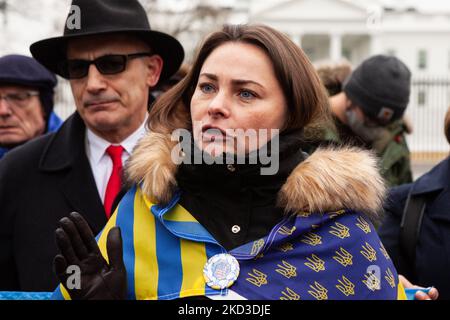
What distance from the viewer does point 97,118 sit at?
3402mm

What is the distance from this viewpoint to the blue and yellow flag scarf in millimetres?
2344

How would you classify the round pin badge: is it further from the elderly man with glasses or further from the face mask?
the face mask

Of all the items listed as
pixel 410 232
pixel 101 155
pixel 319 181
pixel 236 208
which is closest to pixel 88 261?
pixel 236 208

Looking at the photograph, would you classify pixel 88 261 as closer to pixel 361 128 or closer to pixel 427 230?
pixel 427 230

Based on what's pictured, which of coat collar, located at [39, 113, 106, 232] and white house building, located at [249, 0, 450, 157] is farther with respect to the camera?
white house building, located at [249, 0, 450, 157]

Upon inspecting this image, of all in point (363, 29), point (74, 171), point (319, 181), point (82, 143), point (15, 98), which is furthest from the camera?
point (363, 29)

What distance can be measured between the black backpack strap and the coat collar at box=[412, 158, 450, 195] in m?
0.04

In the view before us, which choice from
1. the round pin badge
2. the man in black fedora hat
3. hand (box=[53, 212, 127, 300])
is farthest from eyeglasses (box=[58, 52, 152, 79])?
the round pin badge

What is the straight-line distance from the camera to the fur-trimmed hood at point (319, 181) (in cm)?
240

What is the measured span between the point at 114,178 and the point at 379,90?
2.50 metres

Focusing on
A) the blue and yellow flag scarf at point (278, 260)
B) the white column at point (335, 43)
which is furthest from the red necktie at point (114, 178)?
the white column at point (335, 43)

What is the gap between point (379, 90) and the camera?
5156mm
